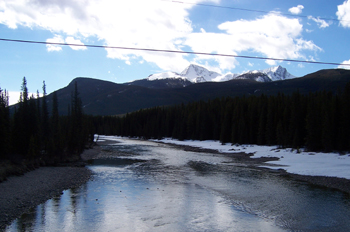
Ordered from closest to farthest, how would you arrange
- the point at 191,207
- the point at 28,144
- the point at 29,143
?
the point at 191,207
the point at 29,143
the point at 28,144

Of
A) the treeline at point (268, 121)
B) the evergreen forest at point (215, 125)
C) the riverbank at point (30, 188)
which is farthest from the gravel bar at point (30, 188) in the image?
the treeline at point (268, 121)

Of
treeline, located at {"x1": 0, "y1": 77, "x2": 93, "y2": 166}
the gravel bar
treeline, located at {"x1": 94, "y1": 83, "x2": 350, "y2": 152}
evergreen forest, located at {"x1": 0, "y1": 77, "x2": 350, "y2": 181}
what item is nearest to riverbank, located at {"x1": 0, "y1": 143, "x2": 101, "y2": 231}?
the gravel bar

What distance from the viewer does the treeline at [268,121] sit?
4406 centimetres

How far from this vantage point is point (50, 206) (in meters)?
15.3

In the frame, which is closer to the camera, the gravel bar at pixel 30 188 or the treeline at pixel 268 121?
the gravel bar at pixel 30 188

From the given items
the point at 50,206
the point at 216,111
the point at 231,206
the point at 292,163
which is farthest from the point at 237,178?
the point at 216,111

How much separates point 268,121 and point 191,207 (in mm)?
50541

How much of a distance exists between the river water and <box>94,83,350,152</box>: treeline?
25.5 m

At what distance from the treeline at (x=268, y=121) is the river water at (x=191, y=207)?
25.5 metres

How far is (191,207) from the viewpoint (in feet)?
50.9

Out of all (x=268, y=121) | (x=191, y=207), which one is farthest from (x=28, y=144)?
(x=268, y=121)

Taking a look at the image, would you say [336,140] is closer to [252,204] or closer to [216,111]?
[252,204]

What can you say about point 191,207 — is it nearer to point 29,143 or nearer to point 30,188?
point 30,188

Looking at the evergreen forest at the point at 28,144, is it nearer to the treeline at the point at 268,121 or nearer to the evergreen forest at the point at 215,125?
the evergreen forest at the point at 215,125
